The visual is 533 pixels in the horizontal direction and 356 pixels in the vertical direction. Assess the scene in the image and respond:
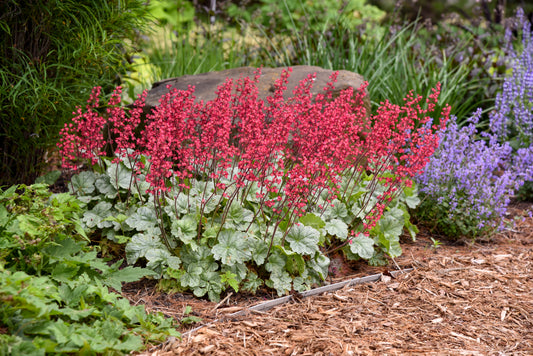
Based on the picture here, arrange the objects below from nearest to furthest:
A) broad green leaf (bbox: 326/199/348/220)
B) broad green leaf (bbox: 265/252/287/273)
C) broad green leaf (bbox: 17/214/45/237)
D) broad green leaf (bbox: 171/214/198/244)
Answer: broad green leaf (bbox: 17/214/45/237), broad green leaf (bbox: 171/214/198/244), broad green leaf (bbox: 265/252/287/273), broad green leaf (bbox: 326/199/348/220)

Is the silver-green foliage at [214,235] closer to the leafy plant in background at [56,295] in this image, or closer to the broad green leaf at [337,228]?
the broad green leaf at [337,228]

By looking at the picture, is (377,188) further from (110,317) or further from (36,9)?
(36,9)

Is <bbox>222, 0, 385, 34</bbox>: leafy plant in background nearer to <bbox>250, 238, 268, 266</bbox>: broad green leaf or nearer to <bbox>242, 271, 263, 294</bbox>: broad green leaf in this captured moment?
<bbox>250, 238, 268, 266</bbox>: broad green leaf

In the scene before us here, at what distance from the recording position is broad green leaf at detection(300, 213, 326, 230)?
3066 mm

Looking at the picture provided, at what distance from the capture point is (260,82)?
4.59 meters

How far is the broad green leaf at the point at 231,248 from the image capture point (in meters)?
2.74

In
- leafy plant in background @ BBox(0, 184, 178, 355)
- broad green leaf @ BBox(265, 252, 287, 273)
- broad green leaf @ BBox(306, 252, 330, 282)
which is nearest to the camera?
leafy plant in background @ BBox(0, 184, 178, 355)

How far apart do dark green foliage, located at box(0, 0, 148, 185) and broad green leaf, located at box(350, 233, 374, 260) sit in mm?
2140

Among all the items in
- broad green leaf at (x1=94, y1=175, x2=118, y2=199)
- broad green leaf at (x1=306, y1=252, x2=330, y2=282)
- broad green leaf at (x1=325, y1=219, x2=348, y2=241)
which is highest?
broad green leaf at (x1=94, y1=175, x2=118, y2=199)

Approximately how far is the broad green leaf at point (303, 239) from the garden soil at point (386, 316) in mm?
307

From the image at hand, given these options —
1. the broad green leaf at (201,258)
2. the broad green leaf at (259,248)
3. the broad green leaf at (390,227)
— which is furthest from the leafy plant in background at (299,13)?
the broad green leaf at (201,258)

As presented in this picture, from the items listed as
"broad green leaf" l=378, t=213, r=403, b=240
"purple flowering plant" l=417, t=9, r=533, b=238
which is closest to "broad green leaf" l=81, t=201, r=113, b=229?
"broad green leaf" l=378, t=213, r=403, b=240

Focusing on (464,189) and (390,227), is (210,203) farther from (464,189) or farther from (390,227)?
(464,189)

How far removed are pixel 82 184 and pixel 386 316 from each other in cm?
205
